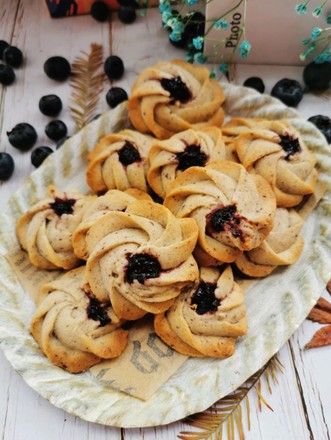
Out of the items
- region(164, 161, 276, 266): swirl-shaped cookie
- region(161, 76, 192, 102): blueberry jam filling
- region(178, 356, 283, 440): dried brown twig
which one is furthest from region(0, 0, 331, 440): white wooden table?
region(161, 76, 192, 102): blueberry jam filling

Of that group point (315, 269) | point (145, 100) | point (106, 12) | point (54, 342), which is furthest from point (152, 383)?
point (106, 12)

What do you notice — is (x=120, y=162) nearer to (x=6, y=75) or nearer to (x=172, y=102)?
(x=172, y=102)

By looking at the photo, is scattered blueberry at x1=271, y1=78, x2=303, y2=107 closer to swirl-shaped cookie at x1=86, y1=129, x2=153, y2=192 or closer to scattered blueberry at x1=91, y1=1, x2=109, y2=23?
swirl-shaped cookie at x1=86, y1=129, x2=153, y2=192

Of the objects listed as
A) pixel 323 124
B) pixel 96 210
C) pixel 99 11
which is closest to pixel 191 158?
pixel 96 210

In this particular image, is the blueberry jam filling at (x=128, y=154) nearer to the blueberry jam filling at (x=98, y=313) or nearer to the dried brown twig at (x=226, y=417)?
the blueberry jam filling at (x=98, y=313)

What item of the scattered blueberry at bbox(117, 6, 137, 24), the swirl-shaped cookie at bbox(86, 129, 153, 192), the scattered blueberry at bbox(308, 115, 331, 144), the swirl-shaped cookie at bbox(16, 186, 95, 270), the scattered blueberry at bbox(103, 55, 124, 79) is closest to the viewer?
the swirl-shaped cookie at bbox(16, 186, 95, 270)

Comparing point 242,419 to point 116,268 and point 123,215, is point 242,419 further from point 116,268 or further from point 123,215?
point 123,215

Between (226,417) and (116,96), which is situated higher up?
(116,96)
